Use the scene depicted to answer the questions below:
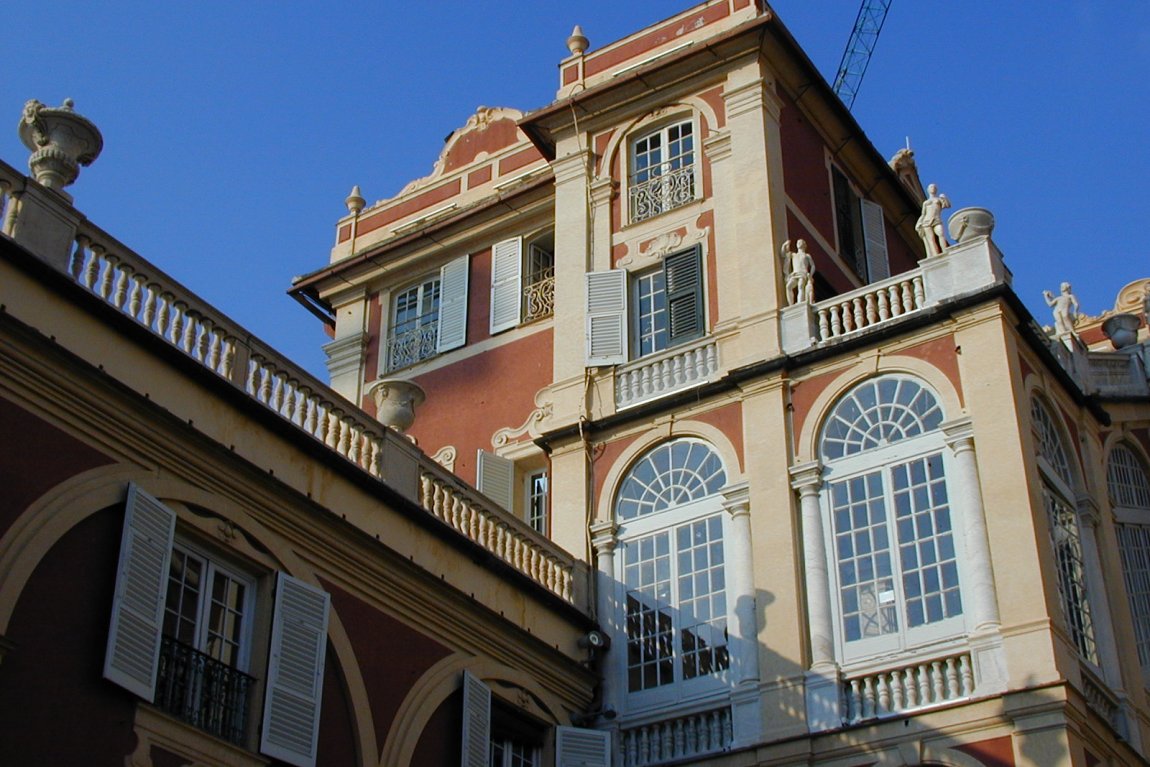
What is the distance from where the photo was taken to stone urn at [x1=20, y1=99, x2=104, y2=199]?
13719 mm

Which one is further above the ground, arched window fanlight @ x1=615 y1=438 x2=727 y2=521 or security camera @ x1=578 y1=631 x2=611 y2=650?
arched window fanlight @ x1=615 y1=438 x2=727 y2=521

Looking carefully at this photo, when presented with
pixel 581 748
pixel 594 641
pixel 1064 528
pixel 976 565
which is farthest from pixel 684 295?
pixel 581 748

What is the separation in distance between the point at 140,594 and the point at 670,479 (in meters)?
8.06

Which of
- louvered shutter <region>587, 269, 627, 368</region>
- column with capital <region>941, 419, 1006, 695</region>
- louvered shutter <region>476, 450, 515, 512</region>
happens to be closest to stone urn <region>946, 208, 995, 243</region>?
column with capital <region>941, 419, 1006, 695</region>

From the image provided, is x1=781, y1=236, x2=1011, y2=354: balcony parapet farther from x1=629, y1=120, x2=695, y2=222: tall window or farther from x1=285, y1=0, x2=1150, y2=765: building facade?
x1=629, y1=120, x2=695, y2=222: tall window

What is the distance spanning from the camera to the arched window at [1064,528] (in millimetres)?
17031

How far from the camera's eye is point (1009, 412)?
55.5 feet

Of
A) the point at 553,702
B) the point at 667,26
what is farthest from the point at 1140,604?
the point at 667,26

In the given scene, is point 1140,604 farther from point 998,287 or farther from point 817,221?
point 817,221

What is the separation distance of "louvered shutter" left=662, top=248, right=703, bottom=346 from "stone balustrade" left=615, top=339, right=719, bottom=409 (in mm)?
459

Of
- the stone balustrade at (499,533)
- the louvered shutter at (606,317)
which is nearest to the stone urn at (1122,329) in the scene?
the louvered shutter at (606,317)

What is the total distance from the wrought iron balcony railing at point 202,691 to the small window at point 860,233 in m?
12.1

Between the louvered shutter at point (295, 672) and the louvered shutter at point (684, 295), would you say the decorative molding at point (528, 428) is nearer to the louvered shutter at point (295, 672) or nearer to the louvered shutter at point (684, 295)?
the louvered shutter at point (684, 295)

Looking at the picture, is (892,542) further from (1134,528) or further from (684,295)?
(684,295)
